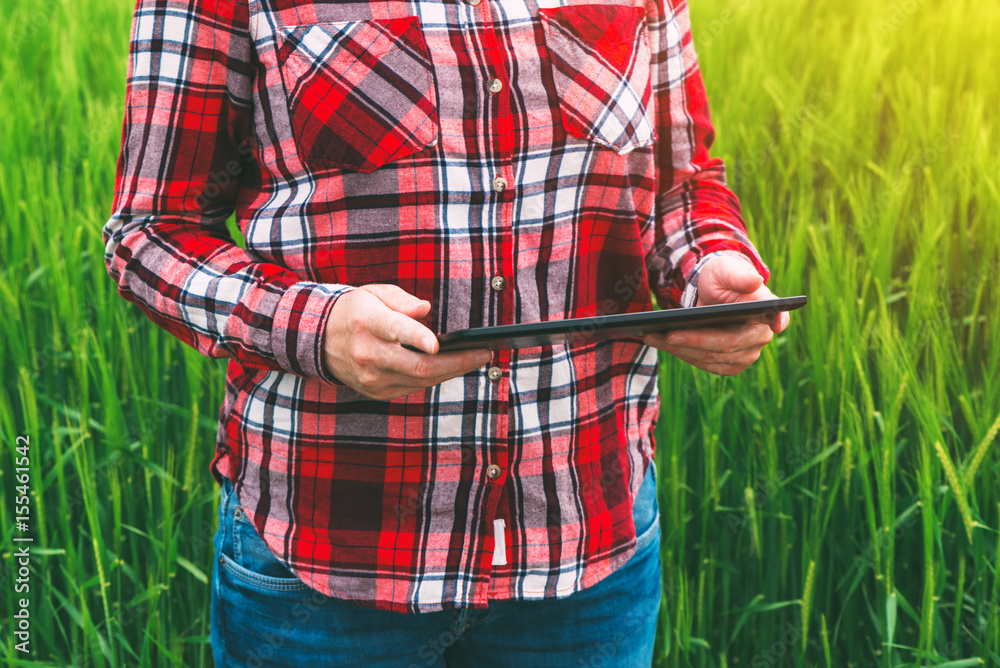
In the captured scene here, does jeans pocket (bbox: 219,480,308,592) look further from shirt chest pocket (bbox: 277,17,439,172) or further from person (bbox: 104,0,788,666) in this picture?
shirt chest pocket (bbox: 277,17,439,172)

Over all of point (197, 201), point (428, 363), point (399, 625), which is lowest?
point (399, 625)

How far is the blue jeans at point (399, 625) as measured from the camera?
66 centimetres

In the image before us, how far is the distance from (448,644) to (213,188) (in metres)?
0.44

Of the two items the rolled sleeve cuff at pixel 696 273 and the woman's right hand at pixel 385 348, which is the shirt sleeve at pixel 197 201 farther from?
the rolled sleeve cuff at pixel 696 273

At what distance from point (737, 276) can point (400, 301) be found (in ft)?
0.94

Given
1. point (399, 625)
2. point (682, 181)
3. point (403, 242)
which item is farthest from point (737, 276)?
point (399, 625)

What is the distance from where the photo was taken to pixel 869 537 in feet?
3.60

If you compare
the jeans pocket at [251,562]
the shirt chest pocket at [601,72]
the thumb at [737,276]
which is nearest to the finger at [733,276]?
the thumb at [737,276]

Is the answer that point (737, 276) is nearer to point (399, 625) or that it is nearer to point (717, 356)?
point (717, 356)

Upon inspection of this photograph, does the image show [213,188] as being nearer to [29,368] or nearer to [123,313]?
[123,313]

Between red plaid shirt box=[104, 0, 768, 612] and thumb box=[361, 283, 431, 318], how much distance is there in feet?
0.13

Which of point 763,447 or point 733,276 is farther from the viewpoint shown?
point 763,447

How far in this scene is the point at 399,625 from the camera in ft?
2.17

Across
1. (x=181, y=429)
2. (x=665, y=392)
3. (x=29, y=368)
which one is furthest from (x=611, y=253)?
(x=29, y=368)
